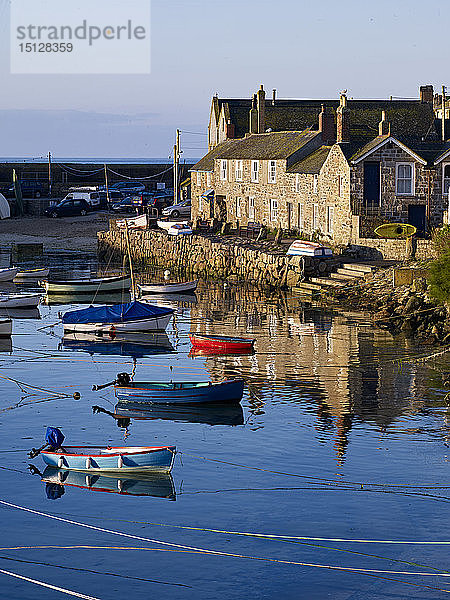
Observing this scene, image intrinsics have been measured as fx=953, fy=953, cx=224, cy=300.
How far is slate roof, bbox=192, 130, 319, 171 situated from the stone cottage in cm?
14

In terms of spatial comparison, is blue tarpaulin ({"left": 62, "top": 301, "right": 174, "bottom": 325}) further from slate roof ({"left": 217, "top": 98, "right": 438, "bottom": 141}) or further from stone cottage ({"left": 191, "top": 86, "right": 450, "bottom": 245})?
slate roof ({"left": 217, "top": 98, "right": 438, "bottom": 141})

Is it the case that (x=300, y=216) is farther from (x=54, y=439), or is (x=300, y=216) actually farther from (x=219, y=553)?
(x=219, y=553)

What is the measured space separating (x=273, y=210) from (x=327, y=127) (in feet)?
26.8

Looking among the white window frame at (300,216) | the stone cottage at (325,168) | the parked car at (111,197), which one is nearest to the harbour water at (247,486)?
the stone cottage at (325,168)

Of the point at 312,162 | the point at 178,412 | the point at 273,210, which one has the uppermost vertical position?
the point at 312,162

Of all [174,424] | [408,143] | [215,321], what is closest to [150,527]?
[174,424]

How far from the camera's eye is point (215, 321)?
2104 inches

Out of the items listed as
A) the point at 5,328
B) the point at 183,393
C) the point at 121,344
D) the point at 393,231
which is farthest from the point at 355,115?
the point at 183,393

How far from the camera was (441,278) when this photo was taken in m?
45.7

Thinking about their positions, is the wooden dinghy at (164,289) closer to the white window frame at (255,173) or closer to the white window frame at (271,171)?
the white window frame at (271,171)

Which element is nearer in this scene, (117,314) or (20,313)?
(117,314)

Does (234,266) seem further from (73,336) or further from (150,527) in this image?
(150,527)

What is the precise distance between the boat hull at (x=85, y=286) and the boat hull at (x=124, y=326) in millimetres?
13187

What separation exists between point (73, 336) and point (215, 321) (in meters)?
8.27
